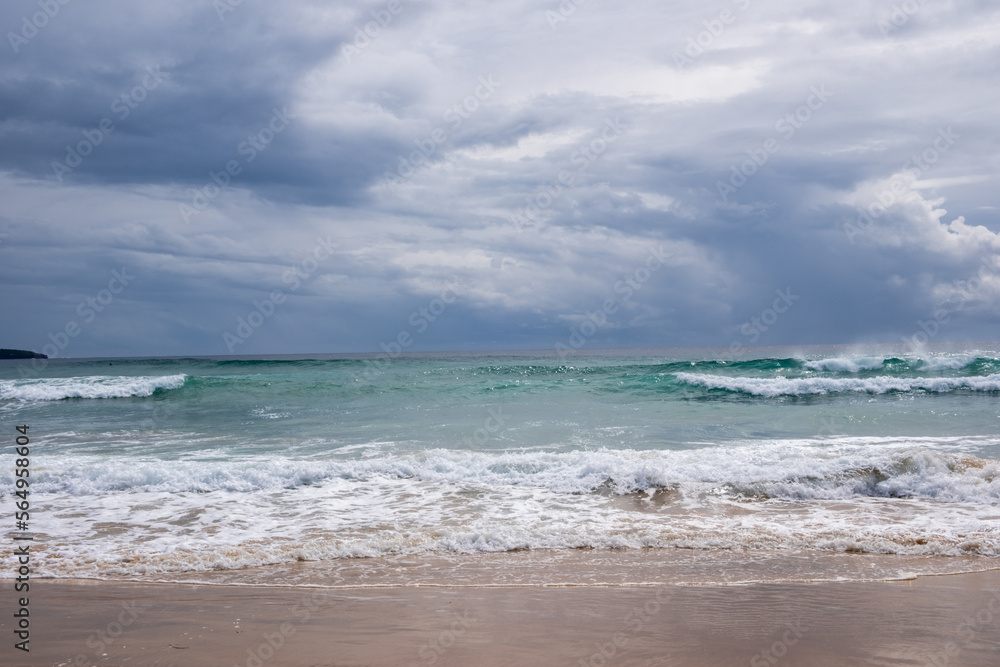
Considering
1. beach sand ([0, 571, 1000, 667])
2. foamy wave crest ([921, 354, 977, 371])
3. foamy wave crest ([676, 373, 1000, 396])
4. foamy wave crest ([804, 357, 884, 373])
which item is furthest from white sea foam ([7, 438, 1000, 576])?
foamy wave crest ([921, 354, 977, 371])

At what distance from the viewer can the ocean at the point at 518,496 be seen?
Answer: 21.0ft

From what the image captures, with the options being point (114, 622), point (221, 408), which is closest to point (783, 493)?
point (114, 622)

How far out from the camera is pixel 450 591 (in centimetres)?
558

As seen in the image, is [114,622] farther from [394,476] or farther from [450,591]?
[394,476]

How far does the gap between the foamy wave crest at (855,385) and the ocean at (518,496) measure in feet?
17.3

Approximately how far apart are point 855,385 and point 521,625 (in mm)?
24511

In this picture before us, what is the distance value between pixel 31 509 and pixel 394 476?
516 cm

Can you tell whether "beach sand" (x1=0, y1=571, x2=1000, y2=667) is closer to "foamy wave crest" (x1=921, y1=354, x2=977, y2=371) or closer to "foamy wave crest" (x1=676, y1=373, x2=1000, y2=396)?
"foamy wave crest" (x1=676, y1=373, x2=1000, y2=396)

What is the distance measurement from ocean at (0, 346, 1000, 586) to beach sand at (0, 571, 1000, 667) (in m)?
0.48

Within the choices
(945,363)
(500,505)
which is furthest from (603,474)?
(945,363)

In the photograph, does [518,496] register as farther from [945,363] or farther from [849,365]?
[945,363]

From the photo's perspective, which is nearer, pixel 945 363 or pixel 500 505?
pixel 500 505

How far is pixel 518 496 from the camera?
9.24 m

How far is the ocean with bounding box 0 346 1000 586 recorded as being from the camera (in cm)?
640
